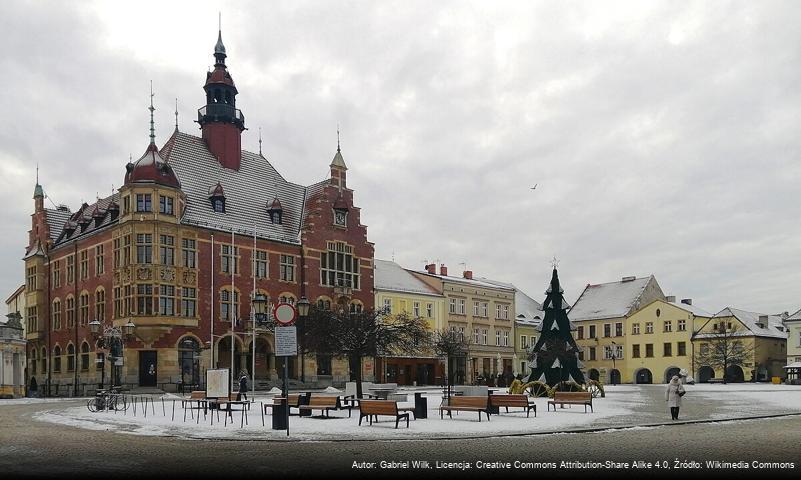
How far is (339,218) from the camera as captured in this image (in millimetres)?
69875

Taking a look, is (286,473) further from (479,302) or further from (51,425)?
(479,302)

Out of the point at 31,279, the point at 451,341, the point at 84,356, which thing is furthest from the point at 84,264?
the point at 451,341

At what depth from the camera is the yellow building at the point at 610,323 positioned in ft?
298

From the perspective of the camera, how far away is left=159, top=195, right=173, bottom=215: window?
191ft

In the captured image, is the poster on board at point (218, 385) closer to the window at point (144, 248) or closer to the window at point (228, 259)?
the window at point (144, 248)

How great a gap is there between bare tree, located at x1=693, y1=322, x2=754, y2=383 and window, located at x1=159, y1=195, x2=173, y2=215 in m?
51.0

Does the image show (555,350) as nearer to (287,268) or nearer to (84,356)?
(287,268)

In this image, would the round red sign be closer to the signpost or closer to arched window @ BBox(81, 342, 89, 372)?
the signpost

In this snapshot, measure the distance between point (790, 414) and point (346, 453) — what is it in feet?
59.0

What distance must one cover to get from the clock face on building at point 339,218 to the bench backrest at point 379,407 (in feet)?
154

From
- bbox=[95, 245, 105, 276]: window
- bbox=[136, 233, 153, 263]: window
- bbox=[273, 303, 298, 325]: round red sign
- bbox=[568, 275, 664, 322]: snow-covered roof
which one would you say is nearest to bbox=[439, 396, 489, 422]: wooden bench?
bbox=[273, 303, 298, 325]: round red sign

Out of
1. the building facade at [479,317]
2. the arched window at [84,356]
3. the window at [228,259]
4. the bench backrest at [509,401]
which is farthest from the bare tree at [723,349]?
the bench backrest at [509,401]

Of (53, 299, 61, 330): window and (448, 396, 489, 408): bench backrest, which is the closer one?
(448, 396, 489, 408): bench backrest

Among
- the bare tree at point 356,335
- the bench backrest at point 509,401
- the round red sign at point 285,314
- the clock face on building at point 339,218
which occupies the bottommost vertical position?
the bench backrest at point 509,401
